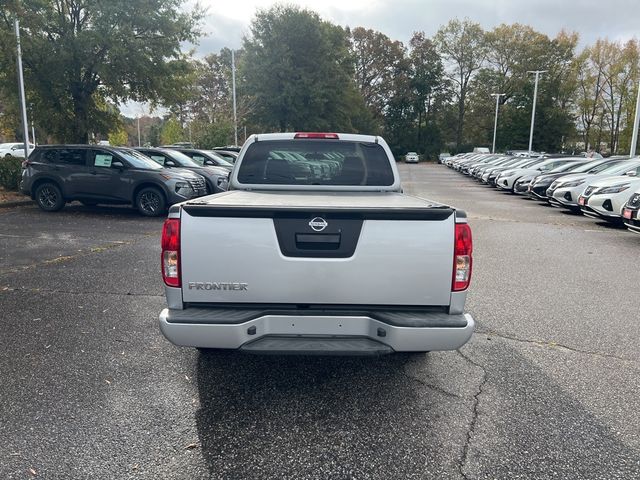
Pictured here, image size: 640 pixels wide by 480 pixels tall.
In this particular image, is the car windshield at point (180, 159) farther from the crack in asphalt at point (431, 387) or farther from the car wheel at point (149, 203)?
the crack in asphalt at point (431, 387)

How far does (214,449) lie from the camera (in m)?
2.88

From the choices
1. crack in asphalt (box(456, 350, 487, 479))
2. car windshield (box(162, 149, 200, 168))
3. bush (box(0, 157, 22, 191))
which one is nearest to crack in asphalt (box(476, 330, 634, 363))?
crack in asphalt (box(456, 350, 487, 479))

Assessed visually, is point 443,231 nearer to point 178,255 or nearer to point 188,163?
point 178,255

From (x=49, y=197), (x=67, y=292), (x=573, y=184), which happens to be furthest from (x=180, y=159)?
(x=573, y=184)

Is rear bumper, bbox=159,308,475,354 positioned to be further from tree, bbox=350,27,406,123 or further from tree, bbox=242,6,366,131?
tree, bbox=350,27,406,123

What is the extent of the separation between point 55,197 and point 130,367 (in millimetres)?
10510

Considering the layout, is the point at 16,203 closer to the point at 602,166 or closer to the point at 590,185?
the point at 590,185

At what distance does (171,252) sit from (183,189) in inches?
375

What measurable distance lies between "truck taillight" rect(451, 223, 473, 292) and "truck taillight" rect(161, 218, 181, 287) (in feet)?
5.75

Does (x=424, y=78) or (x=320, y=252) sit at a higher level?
(x=424, y=78)

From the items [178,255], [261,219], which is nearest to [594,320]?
[261,219]

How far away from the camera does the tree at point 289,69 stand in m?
42.4

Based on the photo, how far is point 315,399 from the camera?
3494 mm

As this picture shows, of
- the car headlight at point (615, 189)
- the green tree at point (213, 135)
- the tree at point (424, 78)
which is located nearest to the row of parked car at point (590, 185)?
the car headlight at point (615, 189)
